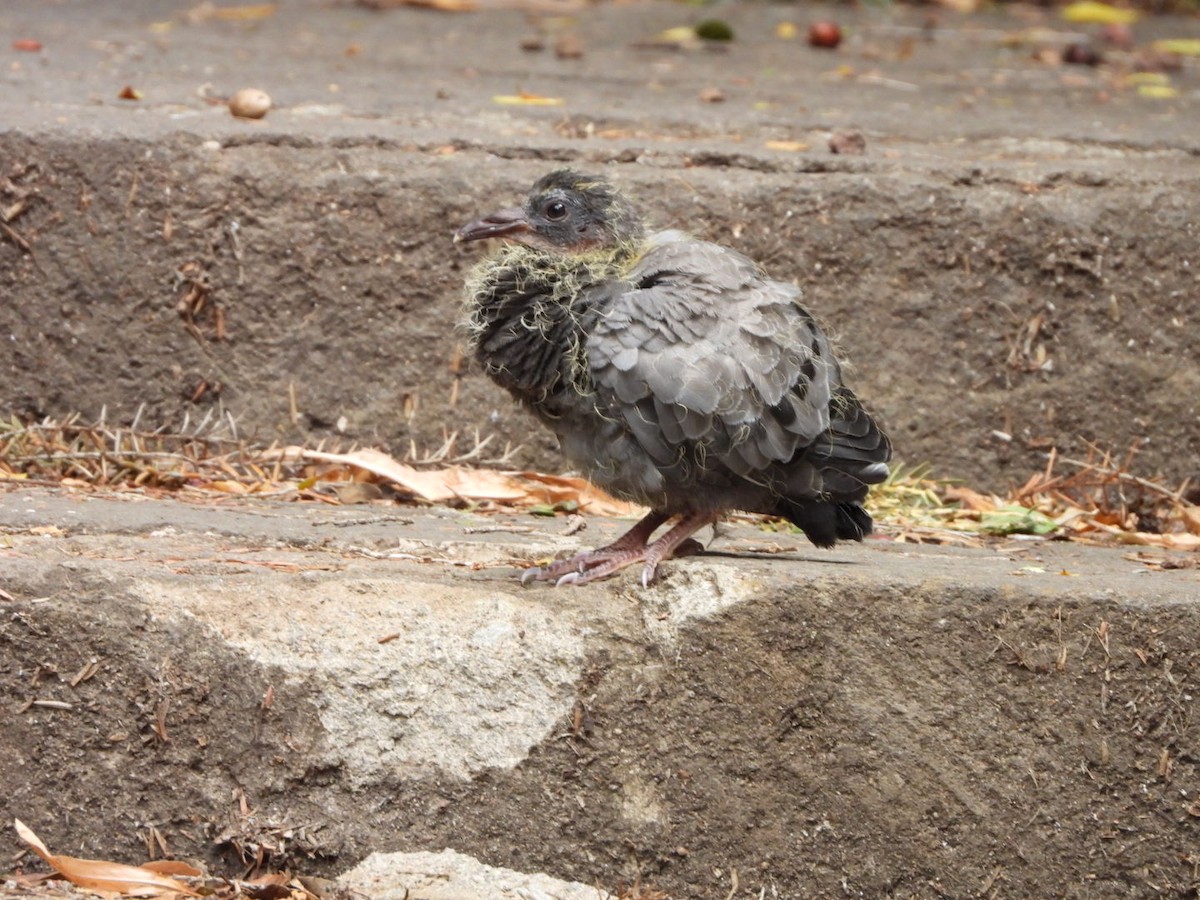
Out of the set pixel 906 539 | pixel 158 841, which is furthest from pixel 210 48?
pixel 158 841

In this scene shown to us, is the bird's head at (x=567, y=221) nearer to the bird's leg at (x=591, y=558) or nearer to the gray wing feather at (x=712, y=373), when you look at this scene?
the gray wing feather at (x=712, y=373)

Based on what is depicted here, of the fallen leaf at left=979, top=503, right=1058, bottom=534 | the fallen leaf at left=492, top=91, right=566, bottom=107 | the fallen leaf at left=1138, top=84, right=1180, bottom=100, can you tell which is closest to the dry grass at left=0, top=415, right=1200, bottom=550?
the fallen leaf at left=979, top=503, right=1058, bottom=534

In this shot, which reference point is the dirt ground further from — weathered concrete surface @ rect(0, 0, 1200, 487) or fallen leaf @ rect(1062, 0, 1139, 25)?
fallen leaf @ rect(1062, 0, 1139, 25)

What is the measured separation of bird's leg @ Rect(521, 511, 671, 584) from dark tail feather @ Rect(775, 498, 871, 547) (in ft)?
1.08

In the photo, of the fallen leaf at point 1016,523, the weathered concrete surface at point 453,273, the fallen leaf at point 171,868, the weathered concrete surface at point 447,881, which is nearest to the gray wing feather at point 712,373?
the weathered concrete surface at point 447,881

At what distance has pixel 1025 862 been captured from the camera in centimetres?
351

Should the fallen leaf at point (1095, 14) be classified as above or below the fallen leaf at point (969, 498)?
above

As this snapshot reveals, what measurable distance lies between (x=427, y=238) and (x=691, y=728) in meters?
2.37

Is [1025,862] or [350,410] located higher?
[350,410]

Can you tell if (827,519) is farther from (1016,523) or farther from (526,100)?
(526,100)

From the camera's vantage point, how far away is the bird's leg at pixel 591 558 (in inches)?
145

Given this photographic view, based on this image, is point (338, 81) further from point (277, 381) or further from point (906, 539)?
point (906, 539)

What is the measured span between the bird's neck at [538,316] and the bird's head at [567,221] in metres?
0.04

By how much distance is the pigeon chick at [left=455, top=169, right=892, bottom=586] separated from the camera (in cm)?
364
